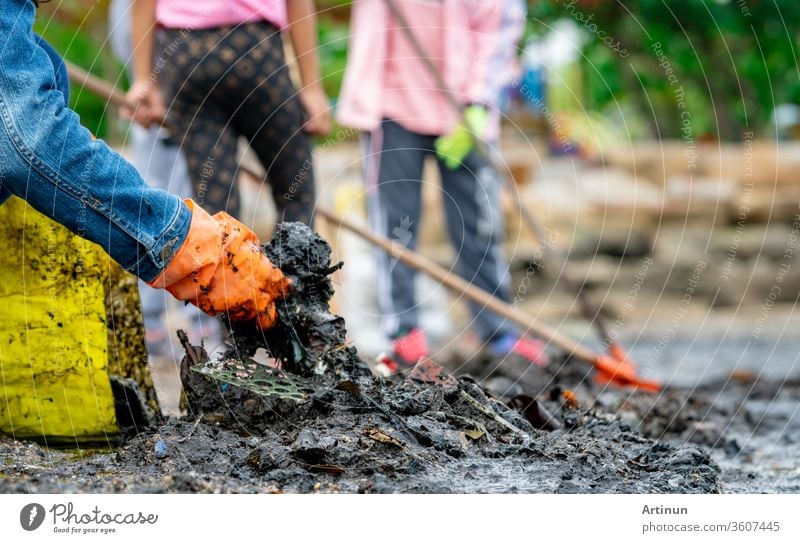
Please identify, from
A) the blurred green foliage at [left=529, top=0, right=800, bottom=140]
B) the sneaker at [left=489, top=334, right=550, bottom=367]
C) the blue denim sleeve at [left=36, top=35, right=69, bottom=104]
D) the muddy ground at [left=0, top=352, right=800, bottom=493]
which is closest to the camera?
the muddy ground at [left=0, top=352, right=800, bottom=493]

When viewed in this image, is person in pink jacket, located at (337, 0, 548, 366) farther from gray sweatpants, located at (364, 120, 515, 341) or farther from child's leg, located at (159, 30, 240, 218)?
child's leg, located at (159, 30, 240, 218)

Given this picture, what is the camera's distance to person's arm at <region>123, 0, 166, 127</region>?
340 cm

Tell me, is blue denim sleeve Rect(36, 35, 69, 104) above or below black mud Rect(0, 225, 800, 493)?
above

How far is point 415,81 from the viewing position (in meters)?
4.51

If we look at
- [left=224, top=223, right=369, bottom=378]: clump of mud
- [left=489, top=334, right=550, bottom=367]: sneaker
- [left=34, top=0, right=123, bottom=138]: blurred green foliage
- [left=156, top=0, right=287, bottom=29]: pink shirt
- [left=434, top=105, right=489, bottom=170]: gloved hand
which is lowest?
[left=489, top=334, right=550, bottom=367]: sneaker

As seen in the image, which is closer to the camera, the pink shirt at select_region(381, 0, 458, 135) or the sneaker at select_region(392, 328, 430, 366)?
the sneaker at select_region(392, 328, 430, 366)

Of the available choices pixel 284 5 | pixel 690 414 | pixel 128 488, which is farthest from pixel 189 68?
pixel 690 414

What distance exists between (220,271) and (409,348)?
6.03 feet

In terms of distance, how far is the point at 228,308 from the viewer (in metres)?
2.37

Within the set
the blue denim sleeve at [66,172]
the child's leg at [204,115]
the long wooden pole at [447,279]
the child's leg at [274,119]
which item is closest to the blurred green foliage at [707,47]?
the long wooden pole at [447,279]

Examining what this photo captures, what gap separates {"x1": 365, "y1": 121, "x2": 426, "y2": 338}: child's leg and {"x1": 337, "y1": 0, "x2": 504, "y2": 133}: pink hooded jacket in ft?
0.37

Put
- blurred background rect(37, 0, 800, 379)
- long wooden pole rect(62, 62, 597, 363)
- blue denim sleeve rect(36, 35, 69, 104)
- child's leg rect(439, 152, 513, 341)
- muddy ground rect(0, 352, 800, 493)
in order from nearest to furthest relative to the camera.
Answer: muddy ground rect(0, 352, 800, 493) < blue denim sleeve rect(36, 35, 69, 104) < long wooden pole rect(62, 62, 597, 363) < child's leg rect(439, 152, 513, 341) < blurred background rect(37, 0, 800, 379)

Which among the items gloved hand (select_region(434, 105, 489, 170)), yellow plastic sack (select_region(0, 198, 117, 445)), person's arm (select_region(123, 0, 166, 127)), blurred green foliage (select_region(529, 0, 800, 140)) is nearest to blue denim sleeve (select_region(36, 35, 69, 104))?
yellow plastic sack (select_region(0, 198, 117, 445))

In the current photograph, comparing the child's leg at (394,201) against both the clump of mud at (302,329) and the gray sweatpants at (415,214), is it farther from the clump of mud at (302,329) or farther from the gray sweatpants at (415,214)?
the clump of mud at (302,329)
